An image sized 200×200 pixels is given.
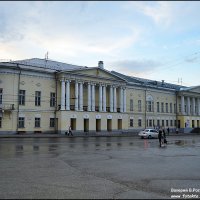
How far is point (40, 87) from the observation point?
50594 millimetres

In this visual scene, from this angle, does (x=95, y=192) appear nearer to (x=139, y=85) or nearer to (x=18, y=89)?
(x=18, y=89)

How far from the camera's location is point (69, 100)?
52562mm

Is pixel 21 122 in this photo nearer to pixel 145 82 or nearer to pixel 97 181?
pixel 145 82

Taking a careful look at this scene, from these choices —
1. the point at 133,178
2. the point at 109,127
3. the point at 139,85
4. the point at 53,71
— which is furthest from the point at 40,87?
the point at 133,178

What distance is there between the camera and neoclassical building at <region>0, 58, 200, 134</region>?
46.9 meters

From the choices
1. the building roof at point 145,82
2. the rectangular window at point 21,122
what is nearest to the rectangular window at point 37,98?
the rectangular window at point 21,122

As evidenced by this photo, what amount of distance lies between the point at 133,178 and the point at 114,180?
0.73 meters

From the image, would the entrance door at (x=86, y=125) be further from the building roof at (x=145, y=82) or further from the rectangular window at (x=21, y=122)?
the building roof at (x=145, y=82)

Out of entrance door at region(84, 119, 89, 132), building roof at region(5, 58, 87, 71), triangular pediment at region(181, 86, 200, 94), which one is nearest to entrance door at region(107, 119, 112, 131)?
entrance door at region(84, 119, 89, 132)

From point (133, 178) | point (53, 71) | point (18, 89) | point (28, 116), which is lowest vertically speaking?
point (133, 178)

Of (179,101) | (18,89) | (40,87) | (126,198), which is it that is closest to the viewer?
(126,198)

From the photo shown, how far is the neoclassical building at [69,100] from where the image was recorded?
1845 inches

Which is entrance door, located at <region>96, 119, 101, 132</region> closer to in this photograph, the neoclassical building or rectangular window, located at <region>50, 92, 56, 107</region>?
the neoclassical building

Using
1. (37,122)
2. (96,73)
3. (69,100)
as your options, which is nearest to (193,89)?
Answer: (96,73)
